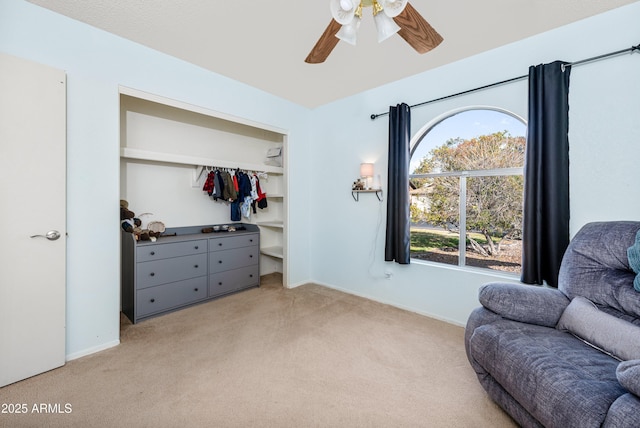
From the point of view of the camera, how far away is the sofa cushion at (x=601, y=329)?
1216 millimetres

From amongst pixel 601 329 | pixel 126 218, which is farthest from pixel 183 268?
pixel 601 329

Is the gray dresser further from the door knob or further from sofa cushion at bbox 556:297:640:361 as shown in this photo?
sofa cushion at bbox 556:297:640:361

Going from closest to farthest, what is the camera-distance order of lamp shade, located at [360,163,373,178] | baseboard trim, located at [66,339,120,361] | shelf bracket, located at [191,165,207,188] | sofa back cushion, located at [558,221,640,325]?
sofa back cushion, located at [558,221,640,325]
baseboard trim, located at [66,339,120,361]
lamp shade, located at [360,163,373,178]
shelf bracket, located at [191,165,207,188]

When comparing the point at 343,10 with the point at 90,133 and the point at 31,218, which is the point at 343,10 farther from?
the point at 31,218

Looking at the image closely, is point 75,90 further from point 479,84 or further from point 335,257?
point 479,84

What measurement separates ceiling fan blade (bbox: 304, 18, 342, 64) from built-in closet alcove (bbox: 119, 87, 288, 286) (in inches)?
61.3

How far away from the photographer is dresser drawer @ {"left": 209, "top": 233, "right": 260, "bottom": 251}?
3.22 metres

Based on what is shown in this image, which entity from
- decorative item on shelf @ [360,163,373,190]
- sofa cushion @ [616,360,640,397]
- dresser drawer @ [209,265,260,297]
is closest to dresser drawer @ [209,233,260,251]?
dresser drawer @ [209,265,260,297]

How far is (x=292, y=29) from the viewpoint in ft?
6.94

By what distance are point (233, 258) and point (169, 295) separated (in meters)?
0.82

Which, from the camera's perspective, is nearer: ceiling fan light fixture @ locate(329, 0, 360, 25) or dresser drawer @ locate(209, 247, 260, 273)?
ceiling fan light fixture @ locate(329, 0, 360, 25)

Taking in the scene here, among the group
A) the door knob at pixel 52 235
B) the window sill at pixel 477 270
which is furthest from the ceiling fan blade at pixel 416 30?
the door knob at pixel 52 235

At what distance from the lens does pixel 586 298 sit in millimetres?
1550

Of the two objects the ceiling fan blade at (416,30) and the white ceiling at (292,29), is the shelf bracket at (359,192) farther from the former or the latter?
the ceiling fan blade at (416,30)
